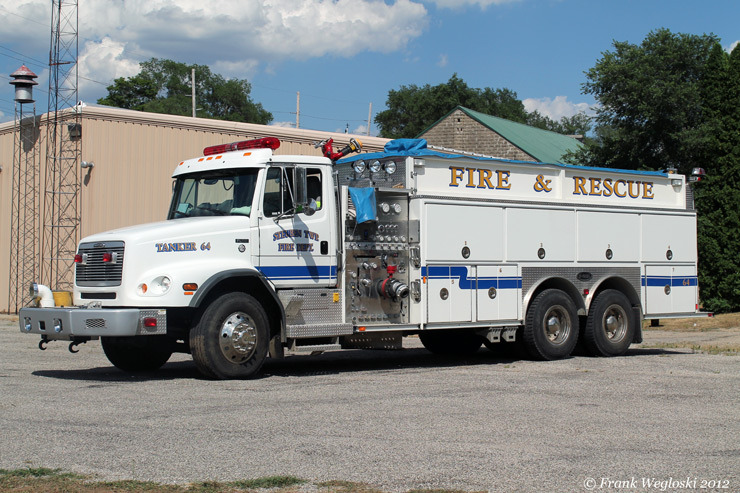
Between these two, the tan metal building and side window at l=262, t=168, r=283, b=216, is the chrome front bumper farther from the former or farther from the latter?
the tan metal building

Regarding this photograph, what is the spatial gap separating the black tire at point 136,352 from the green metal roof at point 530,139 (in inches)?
1109

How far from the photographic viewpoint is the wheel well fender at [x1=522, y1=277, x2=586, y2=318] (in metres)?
14.0

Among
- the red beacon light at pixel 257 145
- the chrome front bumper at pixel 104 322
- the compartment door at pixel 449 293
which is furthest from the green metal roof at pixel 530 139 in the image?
the chrome front bumper at pixel 104 322

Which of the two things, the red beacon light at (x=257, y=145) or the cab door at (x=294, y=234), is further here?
the red beacon light at (x=257, y=145)

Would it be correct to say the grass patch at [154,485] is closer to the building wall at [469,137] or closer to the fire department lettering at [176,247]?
the fire department lettering at [176,247]

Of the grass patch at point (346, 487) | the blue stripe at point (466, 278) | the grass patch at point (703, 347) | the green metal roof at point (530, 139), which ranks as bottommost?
the grass patch at point (703, 347)

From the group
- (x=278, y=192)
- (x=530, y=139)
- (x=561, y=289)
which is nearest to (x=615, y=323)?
(x=561, y=289)

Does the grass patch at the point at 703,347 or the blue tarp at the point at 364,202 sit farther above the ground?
the blue tarp at the point at 364,202

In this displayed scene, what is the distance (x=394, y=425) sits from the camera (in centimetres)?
796

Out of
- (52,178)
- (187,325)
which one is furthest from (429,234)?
(52,178)

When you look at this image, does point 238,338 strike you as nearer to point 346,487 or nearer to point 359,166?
point 359,166

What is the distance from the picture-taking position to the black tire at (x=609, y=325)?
14.6 m

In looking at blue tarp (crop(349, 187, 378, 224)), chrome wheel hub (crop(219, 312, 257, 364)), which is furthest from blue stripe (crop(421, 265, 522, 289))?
chrome wheel hub (crop(219, 312, 257, 364))

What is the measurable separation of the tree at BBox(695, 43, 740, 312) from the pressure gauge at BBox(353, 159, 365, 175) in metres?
14.6
